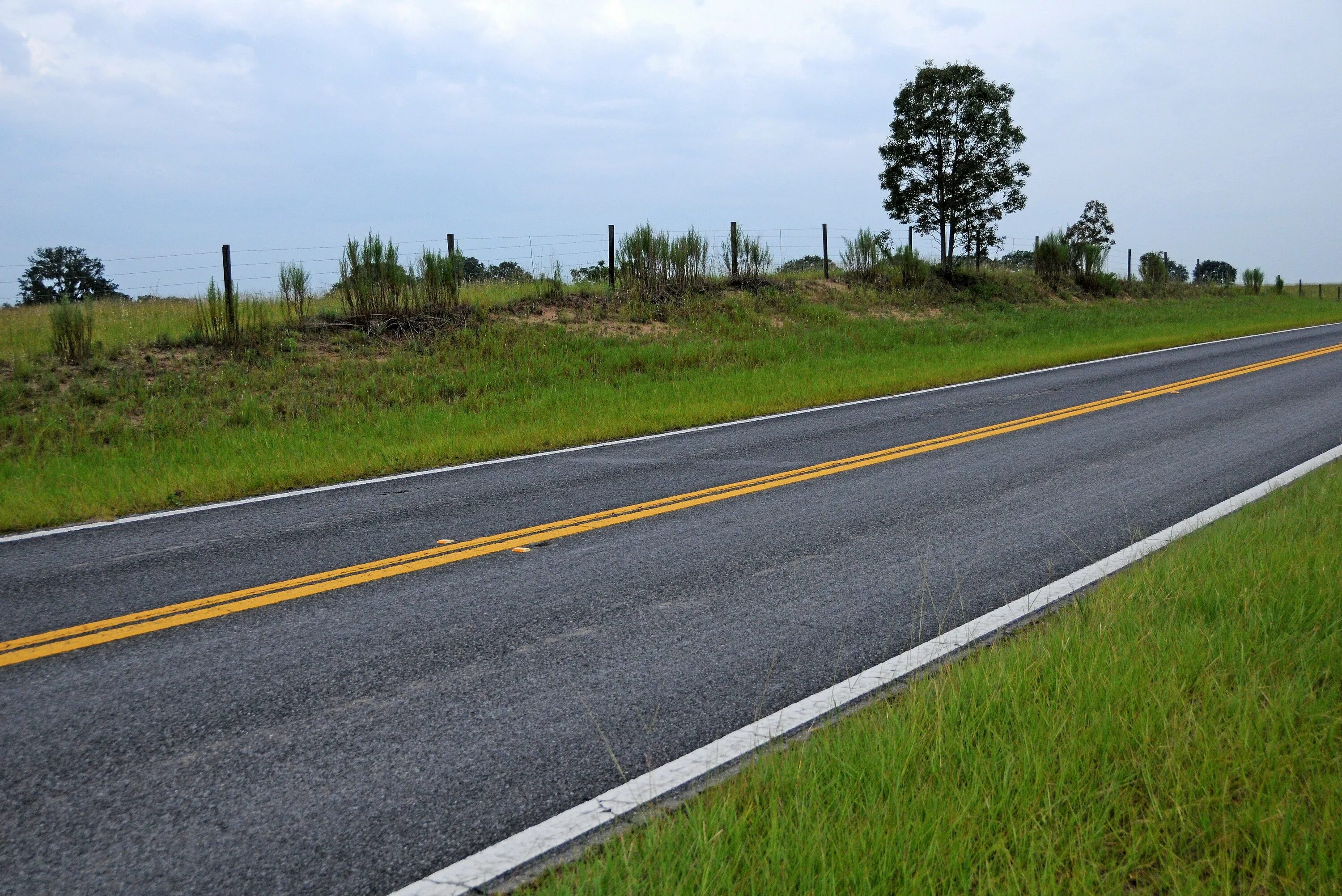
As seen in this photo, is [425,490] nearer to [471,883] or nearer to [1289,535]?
[471,883]

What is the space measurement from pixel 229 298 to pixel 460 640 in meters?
13.2

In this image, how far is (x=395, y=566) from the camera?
6.06 metres

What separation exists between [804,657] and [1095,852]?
6.28ft

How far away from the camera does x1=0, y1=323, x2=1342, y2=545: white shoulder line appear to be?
7586mm

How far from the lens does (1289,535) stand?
18.5 feet

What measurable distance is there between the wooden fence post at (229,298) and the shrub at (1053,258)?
1200 inches

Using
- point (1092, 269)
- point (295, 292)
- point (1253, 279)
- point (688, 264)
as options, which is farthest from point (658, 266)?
point (1253, 279)

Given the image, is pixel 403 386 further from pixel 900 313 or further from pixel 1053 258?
pixel 1053 258

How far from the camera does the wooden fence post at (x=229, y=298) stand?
1569cm

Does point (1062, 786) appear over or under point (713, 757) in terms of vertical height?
over

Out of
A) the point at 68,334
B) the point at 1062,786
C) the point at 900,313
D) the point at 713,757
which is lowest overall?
the point at 713,757

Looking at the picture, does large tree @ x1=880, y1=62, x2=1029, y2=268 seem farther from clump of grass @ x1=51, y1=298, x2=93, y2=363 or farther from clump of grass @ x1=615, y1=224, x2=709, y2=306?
clump of grass @ x1=51, y1=298, x2=93, y2=363

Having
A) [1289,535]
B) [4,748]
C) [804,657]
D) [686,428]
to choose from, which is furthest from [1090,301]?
[4,748]

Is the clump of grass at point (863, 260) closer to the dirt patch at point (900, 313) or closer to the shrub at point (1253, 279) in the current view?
the dirt patch at point (900, 313)
